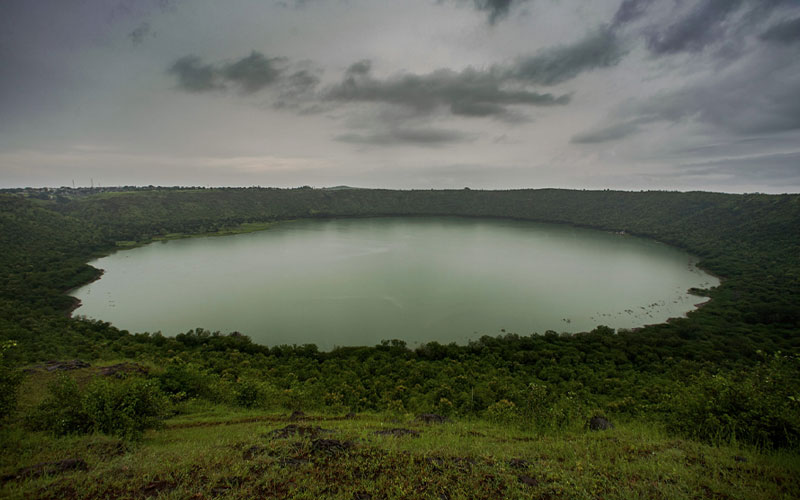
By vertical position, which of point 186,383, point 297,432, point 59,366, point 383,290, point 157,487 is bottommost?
point 383,290

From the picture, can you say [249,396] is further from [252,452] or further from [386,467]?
[386,467]

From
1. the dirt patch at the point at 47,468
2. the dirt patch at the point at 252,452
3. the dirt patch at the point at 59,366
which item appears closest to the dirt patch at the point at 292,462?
the dirt patch at the point at 252,452

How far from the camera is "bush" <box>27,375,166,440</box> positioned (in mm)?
7633

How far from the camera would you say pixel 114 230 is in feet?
268

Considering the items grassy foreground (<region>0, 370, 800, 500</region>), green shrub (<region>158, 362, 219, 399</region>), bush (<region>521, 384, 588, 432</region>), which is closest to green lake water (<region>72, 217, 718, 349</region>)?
green shrub (<region>158, 362, 219, 399</region>)

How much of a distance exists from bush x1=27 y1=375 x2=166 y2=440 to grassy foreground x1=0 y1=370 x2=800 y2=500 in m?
0.37

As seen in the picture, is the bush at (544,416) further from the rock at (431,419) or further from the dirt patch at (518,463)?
the dirt patch at (518,463)

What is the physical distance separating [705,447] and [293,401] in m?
12.9

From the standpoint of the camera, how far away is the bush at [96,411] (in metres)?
7.63

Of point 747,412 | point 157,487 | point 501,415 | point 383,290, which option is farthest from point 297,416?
point 383,290

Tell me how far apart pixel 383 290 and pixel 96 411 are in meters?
35.8

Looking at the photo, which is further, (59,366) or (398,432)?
(59,366)

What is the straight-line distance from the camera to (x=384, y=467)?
627cm

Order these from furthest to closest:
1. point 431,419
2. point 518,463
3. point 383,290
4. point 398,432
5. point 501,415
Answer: point 383,290 → point 501,415 → point 431,419 → point 398,432 → point 518,463
